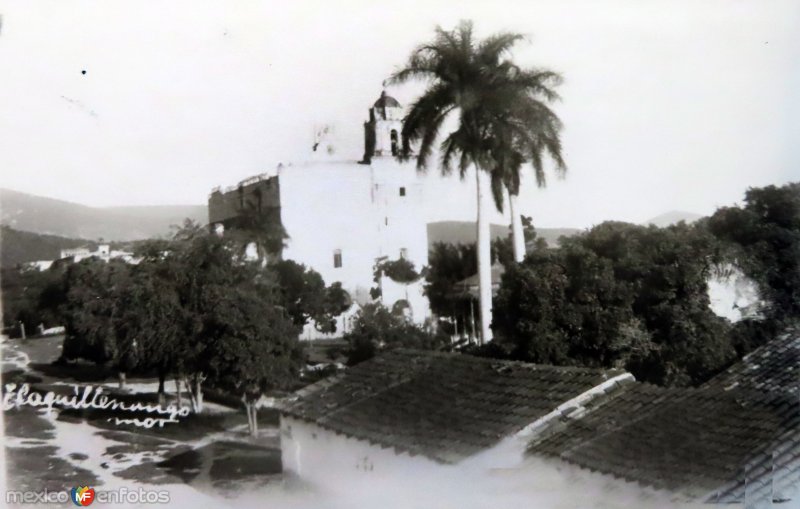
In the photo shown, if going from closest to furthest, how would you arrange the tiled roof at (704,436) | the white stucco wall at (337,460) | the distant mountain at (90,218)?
the tiled roof at (704,436) → the white stucco wall at (337,460) → the distant mountain at (90,218)

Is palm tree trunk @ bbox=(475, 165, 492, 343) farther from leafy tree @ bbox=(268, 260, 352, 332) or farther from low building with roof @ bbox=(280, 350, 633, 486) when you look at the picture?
leafy tree @ bbox=(268, 260, 352, 332)

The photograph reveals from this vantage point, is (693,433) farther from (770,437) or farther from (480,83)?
(480,83)

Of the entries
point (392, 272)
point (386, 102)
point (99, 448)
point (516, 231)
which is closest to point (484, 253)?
point (516, 231)

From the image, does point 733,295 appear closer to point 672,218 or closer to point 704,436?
point 672,218

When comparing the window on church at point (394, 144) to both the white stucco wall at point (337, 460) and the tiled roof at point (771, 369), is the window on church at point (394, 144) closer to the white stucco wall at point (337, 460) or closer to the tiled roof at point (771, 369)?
the white stucco wall at point (337, 460)

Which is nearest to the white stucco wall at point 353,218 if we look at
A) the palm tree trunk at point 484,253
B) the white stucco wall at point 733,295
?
the palm tree trunk at point 484,253

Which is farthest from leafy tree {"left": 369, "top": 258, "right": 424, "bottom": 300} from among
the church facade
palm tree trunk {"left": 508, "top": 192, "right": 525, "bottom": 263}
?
palm tree trunk {"left": 508, "top": 192, "right": 525, "bottom": 263}
